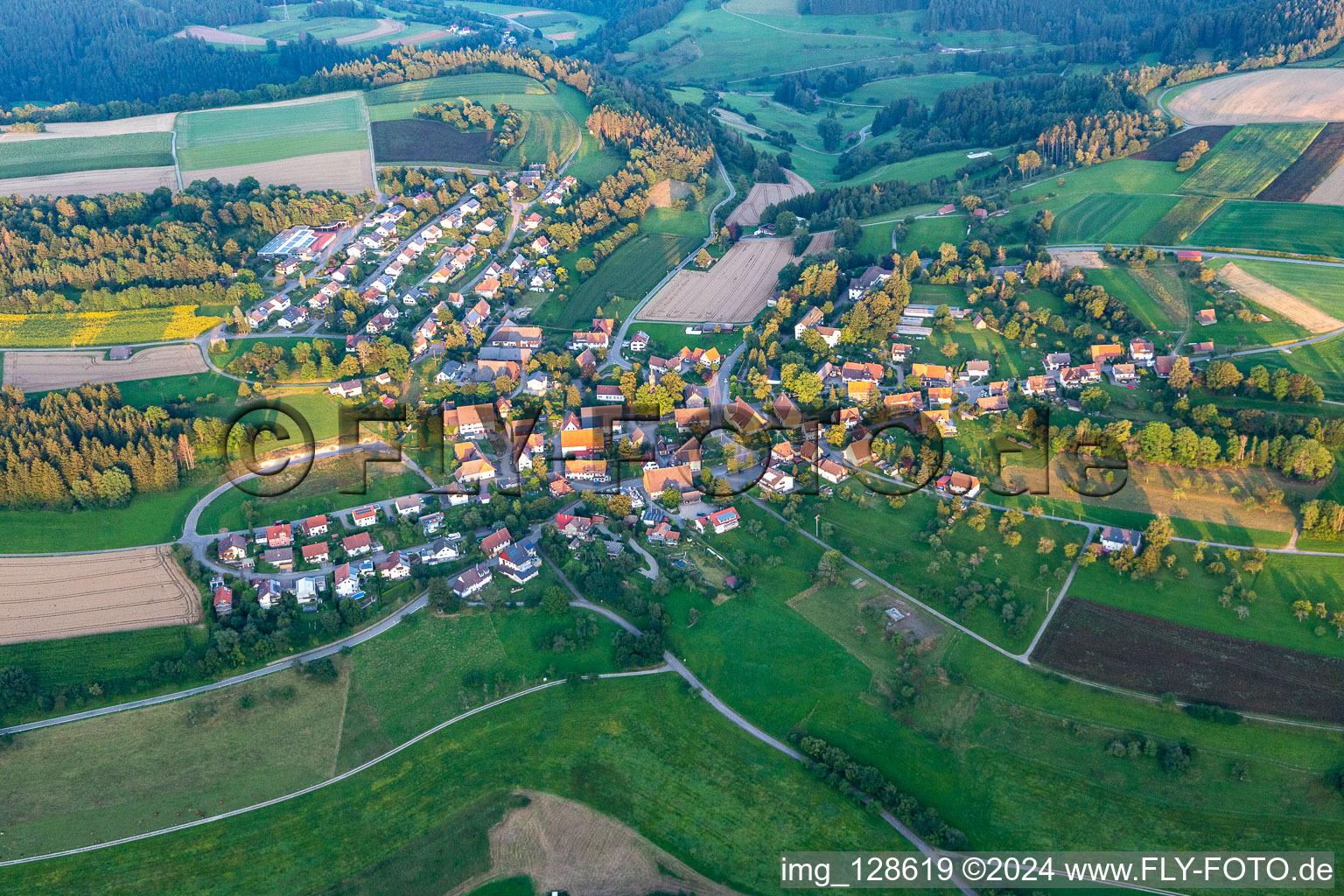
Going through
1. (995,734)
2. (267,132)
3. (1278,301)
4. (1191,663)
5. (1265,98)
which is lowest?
(995,734)

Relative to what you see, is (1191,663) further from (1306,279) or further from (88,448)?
(88,448)

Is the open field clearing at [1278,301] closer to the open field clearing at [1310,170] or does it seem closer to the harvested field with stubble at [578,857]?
the open field clearing at [1310,170]

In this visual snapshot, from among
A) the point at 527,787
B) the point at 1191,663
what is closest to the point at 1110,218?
the point at 1191,663

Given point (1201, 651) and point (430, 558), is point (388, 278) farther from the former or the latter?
point (1201, 651)

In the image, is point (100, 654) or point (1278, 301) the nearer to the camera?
point (100, 654)

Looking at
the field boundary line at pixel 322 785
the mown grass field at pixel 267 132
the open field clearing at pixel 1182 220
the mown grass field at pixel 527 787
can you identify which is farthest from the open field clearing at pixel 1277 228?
the mown grass field at pixel 267 132

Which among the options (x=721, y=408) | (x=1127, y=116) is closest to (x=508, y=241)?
(x=721, y=408)

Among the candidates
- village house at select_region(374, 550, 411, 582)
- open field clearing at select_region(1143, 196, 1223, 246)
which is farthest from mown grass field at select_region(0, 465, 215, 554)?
open field clearing at select_region(1143, 196, 1223, 246)

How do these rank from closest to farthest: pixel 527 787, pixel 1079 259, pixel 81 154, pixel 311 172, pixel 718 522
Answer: pixel 527 787 < pixel 718 522 < pixel 1079 259 < pixel 81 154 < pixel 311 172
